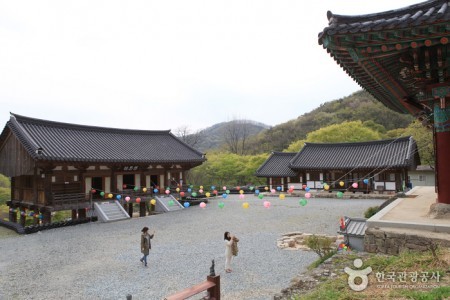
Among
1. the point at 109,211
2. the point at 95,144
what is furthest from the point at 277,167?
the point at 109,211

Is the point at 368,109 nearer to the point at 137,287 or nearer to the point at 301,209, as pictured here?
the point at 301,209

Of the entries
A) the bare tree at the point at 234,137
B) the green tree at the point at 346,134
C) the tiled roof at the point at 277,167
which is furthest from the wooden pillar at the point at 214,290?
the bare tree at the point at 234,137

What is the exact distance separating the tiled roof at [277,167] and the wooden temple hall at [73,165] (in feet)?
38.0

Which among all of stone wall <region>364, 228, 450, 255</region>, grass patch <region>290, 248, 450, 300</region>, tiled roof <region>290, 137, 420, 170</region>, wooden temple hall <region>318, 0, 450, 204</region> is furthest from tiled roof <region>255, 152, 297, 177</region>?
grass patch <region>290, 248, 450, 300</region>

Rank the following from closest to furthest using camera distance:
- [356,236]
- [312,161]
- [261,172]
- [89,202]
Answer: [356,236], [89,202], [312,161], [261,172]

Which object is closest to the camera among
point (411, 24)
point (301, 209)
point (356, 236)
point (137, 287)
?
point (411, 24)

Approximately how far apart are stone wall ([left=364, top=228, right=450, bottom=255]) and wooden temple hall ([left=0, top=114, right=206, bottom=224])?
59.3 ft

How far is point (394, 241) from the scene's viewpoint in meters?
6.52

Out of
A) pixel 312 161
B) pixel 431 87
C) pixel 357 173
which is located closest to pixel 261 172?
pixel 312 161

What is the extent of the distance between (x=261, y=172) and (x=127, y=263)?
27263mm

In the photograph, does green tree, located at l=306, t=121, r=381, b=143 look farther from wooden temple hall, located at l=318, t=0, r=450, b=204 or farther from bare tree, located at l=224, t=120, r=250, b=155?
wooden temple hall, located at l=318, t=0, r=450, b=204

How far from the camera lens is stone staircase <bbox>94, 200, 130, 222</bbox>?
773 inches

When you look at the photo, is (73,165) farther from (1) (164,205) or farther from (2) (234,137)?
(2) (234,137)

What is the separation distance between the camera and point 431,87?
Answer: 6.75 m
